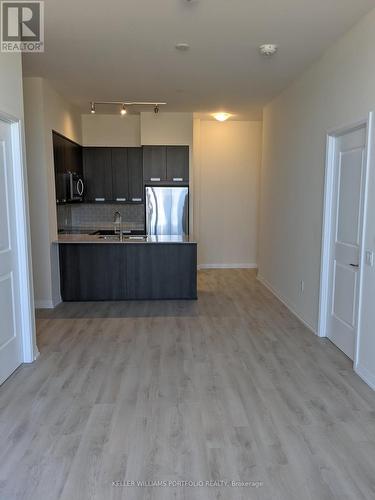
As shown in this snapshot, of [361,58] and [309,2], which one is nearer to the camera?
[309,2]

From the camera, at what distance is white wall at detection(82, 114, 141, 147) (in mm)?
7379

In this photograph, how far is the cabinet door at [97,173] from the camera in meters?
7.30

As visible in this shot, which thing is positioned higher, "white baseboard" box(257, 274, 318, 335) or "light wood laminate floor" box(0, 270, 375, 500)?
"white baseboard" box(257, 274, 318, 335)

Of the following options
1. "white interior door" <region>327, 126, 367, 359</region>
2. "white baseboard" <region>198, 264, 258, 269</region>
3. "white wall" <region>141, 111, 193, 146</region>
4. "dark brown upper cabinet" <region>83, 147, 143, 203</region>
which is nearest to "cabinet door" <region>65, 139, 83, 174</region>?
"dark brown upper cabinet" <region>83, 147, 143, 203</region>

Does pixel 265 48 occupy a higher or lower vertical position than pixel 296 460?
higher

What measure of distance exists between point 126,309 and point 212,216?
11.4 feet

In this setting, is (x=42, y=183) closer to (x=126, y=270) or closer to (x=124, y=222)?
(x=126, y=270)

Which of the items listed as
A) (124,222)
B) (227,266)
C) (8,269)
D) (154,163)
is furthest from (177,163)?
(8,269)

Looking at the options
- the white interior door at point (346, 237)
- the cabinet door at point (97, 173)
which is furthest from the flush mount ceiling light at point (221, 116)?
the white interior door at point (346, 237)

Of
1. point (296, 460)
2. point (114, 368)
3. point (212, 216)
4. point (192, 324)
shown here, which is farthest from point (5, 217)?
point (212, 216)

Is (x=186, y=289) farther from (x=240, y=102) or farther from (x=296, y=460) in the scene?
(x=296, y=460)

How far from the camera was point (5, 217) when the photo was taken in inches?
127

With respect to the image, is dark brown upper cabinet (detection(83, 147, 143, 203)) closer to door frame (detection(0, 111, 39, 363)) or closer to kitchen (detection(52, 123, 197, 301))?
kitchen (detection(52, 123, 197, 301))

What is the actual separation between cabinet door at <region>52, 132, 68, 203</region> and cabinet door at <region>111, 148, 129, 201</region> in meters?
1.38
